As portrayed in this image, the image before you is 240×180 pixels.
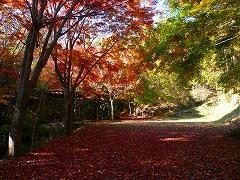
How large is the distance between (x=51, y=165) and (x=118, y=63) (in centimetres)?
1397

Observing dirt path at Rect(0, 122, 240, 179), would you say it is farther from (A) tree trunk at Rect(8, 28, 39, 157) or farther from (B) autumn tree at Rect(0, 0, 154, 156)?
(B) autumn tree at Rect(0, 0, 154, 156)

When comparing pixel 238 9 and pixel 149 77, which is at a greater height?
pixel 149 77

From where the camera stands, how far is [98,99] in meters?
37.5

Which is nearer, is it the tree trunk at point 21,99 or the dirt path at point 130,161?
A: the dirt path at point 130,161

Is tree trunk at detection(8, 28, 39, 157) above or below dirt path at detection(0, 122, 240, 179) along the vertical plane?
above

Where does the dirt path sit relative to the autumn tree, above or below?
below

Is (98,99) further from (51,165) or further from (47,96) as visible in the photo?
(51,165)

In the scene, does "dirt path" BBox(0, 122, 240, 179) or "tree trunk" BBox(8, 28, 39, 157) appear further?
"tree trunk" BBox(8, 28, 39, 157)

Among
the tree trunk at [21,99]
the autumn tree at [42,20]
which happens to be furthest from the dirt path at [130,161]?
the autumn tree at [42,20]

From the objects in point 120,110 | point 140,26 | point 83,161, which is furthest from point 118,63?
point 120,110

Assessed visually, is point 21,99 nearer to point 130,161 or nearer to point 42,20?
point 42,20

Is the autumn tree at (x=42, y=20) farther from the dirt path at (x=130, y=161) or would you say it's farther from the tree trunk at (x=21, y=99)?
the dirt path at (x=130, y=161)

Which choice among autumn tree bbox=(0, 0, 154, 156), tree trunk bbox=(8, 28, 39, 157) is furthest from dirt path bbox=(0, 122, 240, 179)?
autumn tree bbox=(0, 0, 154, 156)

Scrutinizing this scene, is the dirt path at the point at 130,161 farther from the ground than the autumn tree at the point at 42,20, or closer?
closer
